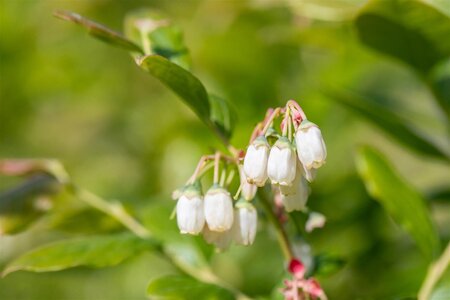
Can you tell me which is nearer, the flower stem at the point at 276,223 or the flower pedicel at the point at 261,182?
the flower pedicel at the point at 261,182

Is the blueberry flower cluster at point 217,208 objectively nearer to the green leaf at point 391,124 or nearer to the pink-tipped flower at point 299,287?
the pink-tipped flower at point 299,287

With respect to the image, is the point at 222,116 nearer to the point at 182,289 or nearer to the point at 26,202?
the point at 182,289

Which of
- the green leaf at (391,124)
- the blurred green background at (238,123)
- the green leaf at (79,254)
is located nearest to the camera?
the green leaf at (79,254)

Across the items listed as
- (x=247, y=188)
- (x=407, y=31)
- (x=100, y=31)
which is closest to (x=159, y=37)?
Answer: (x=100, y=31)

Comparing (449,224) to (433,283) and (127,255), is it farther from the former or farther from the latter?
(127,255)

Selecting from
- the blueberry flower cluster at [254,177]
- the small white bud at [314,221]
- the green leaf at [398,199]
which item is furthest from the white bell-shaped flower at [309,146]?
the green leaf at [398,199]
